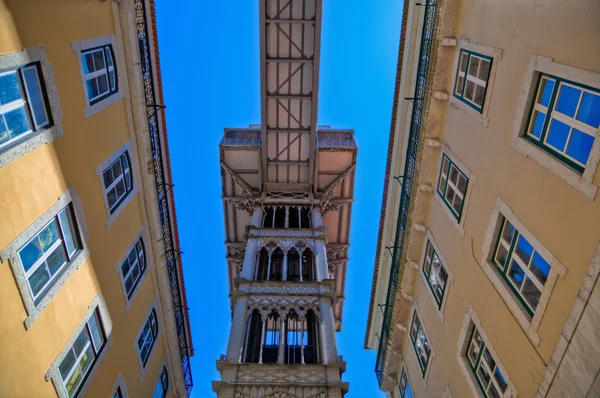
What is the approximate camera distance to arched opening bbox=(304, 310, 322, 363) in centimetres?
1761

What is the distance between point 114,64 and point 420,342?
497 inches

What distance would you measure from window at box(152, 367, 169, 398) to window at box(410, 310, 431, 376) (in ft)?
28.7

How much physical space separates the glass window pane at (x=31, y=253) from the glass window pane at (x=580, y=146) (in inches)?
356

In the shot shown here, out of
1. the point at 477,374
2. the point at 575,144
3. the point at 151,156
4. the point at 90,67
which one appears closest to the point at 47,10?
the point at 90,67

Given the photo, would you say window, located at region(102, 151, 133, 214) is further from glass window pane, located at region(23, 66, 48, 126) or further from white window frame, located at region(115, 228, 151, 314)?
glass window pane, located at region(23, 66, 48, 126)

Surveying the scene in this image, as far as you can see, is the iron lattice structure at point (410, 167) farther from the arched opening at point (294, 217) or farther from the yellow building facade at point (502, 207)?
the arched opening at point (294, 217)

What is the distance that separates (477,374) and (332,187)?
2014 centimetres

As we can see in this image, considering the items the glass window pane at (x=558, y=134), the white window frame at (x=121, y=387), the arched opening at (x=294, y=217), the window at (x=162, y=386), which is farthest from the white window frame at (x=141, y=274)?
the arched opening at (x=294, y=217)

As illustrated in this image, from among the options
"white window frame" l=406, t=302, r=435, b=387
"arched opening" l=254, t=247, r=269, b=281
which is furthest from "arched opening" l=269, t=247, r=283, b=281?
"white window frame" l=406, t=302, r=435, b=387

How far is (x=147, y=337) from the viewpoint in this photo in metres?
13.4

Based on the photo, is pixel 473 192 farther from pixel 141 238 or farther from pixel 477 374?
pixel 141 238

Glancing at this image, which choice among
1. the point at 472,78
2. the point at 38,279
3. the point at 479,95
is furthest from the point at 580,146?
→ the point at 38,279

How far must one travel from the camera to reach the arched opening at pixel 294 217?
91.2 ft

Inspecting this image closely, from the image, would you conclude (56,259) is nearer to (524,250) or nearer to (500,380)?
(524,250)
